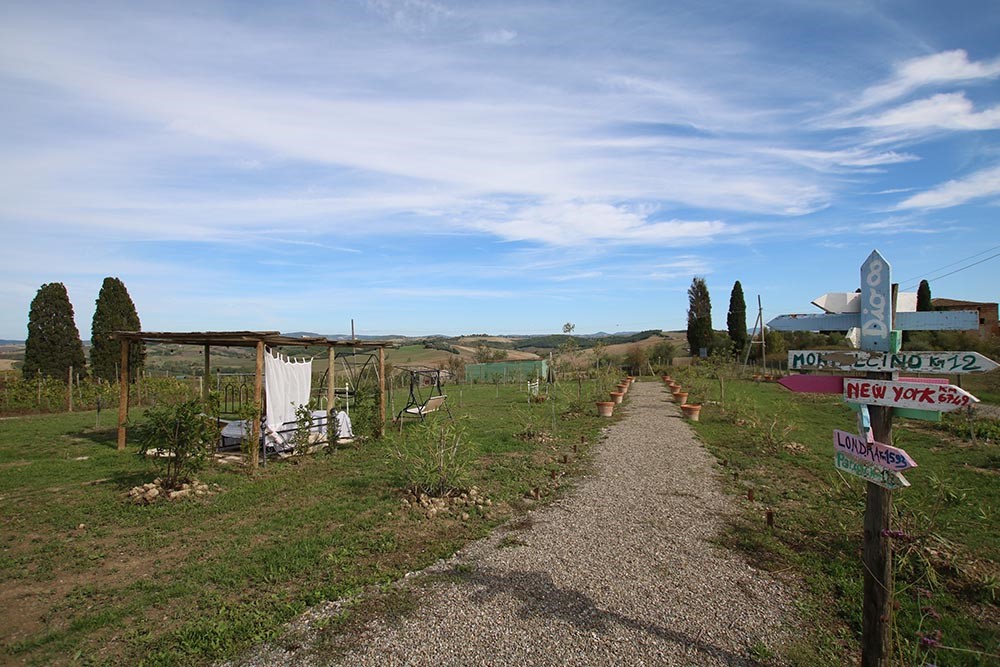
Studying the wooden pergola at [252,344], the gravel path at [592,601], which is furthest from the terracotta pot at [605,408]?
the gravel path at [592,601]

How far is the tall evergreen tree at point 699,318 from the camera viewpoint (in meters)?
40.1

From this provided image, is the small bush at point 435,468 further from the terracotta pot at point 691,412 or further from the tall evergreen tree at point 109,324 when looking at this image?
the tall evergreen tree at point 109,324

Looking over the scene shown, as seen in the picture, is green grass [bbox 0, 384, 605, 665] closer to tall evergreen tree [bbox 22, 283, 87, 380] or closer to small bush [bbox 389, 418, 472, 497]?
small bush [bbox 389, 418, 472, 497]

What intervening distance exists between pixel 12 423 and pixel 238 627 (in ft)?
46.6

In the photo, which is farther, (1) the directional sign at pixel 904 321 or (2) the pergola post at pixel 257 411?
(2) the pergola post at pixel 257 411

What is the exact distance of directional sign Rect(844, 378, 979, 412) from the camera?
7.70ft

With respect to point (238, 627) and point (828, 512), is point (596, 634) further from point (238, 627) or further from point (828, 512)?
point (828, 512)

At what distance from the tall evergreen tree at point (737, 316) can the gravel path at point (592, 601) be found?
3543 cm

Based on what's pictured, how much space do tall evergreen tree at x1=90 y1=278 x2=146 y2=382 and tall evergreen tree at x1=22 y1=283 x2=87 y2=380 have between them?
25.0 inches

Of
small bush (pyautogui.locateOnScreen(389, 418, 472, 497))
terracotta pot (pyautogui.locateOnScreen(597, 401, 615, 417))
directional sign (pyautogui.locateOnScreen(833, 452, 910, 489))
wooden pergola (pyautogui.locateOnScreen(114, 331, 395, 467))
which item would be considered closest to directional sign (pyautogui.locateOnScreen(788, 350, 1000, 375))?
directional sign (pyautogui.locateOnScreen(833, 452, 910, 489))

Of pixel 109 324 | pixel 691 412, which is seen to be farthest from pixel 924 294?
pixel 109 324

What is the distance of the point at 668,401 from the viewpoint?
688 inches

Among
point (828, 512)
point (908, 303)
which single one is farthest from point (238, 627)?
point (828, 512)

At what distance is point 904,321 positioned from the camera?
2.74 metres
